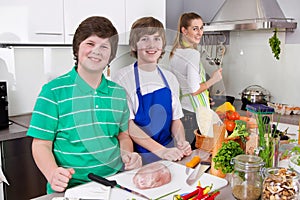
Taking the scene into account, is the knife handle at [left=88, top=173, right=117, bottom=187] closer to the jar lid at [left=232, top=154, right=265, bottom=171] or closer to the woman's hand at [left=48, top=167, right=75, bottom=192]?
the woman's hand at [left=48, top=167, right=75, bottom=192]

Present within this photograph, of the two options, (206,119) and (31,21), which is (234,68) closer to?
(31,21)

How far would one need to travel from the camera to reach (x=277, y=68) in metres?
2.82

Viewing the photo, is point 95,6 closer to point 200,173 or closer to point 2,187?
point 2,187

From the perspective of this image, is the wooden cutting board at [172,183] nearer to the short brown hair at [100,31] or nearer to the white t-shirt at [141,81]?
the white t-shirt at [141,81]

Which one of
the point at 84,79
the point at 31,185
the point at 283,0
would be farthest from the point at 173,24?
the point at 84,79

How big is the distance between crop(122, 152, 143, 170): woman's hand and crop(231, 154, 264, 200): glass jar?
0.31 meters

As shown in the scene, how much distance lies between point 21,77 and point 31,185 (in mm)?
765

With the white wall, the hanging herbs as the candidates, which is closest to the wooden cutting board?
the white wall

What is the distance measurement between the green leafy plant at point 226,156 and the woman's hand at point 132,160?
9.4 inches

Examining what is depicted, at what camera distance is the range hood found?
2570 millimetres

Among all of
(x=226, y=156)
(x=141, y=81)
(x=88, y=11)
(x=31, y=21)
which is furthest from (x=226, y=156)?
(x=88, y=11)

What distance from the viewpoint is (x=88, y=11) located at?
2.31 m

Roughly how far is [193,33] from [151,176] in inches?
19.3

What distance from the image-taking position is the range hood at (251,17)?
8.43 ft
